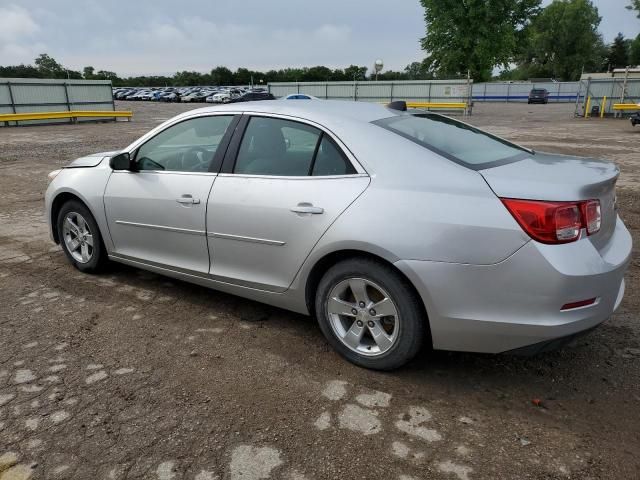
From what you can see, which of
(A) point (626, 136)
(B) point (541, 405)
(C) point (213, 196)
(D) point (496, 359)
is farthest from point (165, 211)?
(A) point (626, 136)

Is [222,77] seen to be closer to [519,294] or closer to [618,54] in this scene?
[618,54]

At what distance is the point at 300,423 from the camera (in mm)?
2680

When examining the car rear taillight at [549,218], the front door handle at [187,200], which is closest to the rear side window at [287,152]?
the front door handle at [187,200]

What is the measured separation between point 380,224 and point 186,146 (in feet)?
6.57

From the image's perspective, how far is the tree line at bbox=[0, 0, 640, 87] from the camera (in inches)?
2108

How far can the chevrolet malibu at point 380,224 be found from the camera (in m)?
2.62

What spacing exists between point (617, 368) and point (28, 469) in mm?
3194

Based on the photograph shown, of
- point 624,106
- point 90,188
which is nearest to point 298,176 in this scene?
point 90,188

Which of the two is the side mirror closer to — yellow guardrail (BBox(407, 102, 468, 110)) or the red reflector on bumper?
the red reflector on bumper

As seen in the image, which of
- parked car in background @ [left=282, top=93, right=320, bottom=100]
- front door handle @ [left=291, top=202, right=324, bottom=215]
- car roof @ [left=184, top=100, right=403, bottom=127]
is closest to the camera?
front door handle @ [left=291, top=202, right=324, bottom=215]

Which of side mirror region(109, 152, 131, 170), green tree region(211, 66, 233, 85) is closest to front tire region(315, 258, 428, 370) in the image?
side mirror region(109, 152, 131, 170)

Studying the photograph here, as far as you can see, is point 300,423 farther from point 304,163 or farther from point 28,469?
point 304,163

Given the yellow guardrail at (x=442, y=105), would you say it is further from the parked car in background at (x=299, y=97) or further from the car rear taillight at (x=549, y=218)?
the car rear taillight at (x=549, y=218)

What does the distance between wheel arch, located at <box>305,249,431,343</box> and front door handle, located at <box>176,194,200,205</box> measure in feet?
3.42
